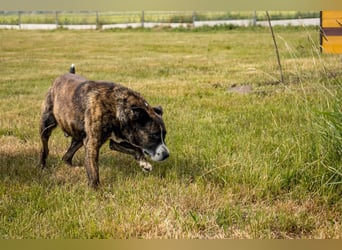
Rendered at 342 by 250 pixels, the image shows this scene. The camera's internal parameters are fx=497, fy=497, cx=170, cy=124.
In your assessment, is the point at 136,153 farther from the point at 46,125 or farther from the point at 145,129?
the point at 46,125

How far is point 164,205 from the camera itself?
2477 mm

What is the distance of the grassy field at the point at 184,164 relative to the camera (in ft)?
7.61

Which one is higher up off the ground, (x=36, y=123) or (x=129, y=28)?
(x=129, y=28)

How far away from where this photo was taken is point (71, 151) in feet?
10.0

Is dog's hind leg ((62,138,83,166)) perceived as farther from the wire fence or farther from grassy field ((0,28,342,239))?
the wire fence

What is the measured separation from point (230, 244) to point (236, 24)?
3066 mm

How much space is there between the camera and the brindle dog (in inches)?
102

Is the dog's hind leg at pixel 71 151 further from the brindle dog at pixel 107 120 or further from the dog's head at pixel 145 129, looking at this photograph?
the dog's head at pixel 145 129

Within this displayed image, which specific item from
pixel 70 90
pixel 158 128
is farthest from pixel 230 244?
pixel 70 90

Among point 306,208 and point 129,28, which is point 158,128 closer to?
point 306,208

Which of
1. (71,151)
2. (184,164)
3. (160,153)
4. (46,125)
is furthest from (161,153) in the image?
(46,125)

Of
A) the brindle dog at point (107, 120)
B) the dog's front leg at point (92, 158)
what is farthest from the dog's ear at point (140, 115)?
the dog's front leg at point (92, 158)

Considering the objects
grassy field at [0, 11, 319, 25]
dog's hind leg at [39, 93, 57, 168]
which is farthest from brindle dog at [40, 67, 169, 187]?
grassy field at [0, 11, 319, 25]

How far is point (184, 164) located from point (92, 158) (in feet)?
2.00
